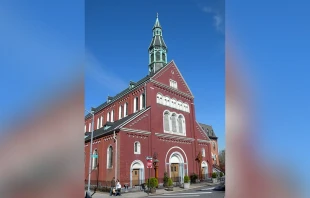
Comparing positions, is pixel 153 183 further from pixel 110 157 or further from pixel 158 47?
pixel 158 47

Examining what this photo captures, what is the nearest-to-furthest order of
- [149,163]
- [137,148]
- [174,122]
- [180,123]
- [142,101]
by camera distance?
[174,122] < [180,123] < [149,163] < [142,101] < [137,148]

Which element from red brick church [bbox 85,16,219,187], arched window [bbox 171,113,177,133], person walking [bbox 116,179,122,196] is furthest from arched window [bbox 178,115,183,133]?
person walking [bbox 116,179,122,196]

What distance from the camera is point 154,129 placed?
489 cm

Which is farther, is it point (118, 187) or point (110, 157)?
point (110, 157)

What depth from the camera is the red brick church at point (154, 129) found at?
3.88 metres

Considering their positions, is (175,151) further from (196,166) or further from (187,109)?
(187,109)

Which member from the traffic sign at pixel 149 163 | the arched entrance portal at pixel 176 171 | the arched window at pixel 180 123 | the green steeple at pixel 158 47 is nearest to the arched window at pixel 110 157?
the traffic sign at pixel 149 163

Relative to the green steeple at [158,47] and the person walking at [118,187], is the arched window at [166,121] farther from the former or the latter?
the person walking at [118,187]

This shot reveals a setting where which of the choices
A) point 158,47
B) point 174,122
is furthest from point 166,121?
point 158,47

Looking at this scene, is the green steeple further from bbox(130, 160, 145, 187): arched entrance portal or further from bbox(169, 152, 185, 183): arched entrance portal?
bbox(130, 160, 145, 187): arched entrance portal

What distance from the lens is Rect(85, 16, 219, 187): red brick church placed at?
388 cm
